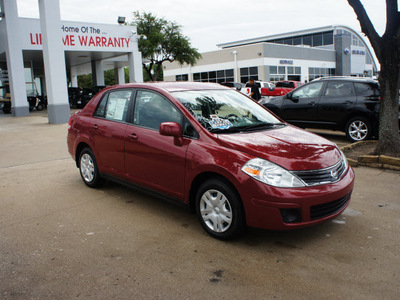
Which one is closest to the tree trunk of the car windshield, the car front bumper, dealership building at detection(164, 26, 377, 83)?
the car windshield

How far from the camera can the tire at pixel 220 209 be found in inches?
143

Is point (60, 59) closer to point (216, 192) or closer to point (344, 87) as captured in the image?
point (344, 87)

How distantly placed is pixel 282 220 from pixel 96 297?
1.73 m

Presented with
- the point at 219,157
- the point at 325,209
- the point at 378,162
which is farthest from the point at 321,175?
the point at 378,162

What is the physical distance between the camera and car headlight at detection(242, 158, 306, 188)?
138 inches

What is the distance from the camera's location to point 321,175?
3.67 meters

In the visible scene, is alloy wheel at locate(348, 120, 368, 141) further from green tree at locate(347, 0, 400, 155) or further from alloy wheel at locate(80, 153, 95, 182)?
alloy wheel at locate(80, 153, 95, 182)

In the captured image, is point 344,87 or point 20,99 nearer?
point 344,87

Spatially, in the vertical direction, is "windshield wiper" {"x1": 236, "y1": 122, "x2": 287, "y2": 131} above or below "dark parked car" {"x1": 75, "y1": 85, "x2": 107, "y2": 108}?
below

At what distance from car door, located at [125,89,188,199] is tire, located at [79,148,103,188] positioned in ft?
3.07

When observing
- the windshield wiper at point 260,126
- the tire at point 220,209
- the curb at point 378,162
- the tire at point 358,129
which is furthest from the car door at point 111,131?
the tire at point 358,129

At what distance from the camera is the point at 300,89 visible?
403 inches

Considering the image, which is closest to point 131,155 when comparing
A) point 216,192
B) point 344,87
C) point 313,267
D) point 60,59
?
point 216,192

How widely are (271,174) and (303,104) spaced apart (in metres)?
6.92
